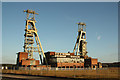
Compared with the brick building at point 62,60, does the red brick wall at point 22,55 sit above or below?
above

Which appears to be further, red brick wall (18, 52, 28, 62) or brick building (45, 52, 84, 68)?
brick building (45, 52, 84, 68)

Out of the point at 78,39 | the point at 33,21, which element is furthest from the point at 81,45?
the point at 33,21

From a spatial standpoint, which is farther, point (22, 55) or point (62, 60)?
point (62, 60)

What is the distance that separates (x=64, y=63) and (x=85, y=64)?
68.7ft

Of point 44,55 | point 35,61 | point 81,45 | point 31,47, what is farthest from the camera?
point 81,45

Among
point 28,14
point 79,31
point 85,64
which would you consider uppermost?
point 28,14

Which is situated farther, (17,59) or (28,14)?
(28,14)

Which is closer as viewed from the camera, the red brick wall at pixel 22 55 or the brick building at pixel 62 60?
the red brick wall at pixel 22 55

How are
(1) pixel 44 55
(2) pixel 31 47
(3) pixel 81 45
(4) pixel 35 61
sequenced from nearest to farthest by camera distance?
(4) pixel 35 61, (2) pixel 31 47, (1) pixel 44 55, (3) pixel 81 45

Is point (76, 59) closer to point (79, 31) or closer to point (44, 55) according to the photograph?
point (44, 55)

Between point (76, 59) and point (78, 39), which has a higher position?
point (78, 39)

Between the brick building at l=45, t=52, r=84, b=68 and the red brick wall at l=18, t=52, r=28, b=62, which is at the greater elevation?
the red brick wall at l=18, t=52, r=28, b=62

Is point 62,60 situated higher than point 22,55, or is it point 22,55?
point 22,55

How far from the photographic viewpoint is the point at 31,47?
295ft
